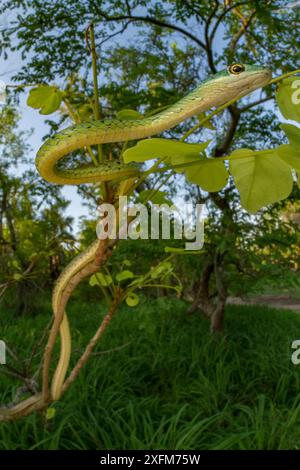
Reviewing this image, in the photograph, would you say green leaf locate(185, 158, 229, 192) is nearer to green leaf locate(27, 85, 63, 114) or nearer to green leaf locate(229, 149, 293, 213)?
green leaf locate(229, 149, 293, 213)

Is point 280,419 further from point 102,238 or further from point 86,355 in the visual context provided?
point 102,238

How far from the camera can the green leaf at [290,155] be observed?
0.71 ft

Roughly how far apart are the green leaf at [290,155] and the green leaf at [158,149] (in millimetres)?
37

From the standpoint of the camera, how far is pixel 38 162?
0.36 meters

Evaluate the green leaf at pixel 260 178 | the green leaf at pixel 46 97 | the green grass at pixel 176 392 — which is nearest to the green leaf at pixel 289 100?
the green leaf at pixel 260 178

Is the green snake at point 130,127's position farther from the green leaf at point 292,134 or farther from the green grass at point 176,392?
the green grass at point 176,392

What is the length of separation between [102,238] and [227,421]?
1374 mm

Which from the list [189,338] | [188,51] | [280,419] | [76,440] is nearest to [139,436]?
[76,440]

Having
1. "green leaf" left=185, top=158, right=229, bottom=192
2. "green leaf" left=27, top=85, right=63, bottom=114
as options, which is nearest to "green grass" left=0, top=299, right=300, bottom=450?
"green leaf" left=27, top=85, right=63, bottom=114

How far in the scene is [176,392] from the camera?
71.1 inches

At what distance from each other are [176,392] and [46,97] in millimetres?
1565

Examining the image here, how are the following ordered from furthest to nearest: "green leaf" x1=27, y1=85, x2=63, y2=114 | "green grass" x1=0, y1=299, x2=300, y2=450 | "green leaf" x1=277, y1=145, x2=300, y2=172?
1. "green grass" x1=0, y1=299, x2=300, y2=450
2. "green leaf" x1=27, y1=85, x2=63, y2=114
3. "green leaf" x1=277, y1=145, x2=300, y2=172

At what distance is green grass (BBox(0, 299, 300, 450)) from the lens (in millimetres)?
1342

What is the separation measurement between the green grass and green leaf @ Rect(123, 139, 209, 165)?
1.18m
